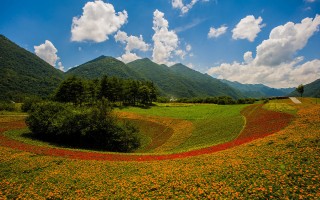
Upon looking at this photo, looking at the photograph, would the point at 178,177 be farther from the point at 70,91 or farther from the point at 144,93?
the point at 144,93

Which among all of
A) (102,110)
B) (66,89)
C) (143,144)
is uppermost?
(66,89)

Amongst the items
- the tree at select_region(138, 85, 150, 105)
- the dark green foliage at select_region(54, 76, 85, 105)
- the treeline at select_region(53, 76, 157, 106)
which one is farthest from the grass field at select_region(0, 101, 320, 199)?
the tree at select_region(138, 85, 150, 105)

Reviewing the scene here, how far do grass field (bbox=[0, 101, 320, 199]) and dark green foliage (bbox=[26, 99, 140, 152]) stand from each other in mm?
14770

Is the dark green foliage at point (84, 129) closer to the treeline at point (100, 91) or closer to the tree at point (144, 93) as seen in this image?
the treeline at point (100, 91)

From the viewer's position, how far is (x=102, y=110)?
37.5 meters

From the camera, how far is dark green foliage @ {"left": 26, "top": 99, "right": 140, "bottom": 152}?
35812 millimetres

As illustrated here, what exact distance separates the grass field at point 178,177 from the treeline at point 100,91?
201ft

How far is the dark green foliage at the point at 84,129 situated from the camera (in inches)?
1410

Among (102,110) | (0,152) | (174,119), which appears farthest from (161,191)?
(174,119)

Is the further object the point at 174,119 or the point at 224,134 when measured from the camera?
the point at 174,119

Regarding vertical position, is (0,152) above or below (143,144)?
above

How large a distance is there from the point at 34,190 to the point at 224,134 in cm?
3432

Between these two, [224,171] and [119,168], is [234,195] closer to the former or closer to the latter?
[224,171]

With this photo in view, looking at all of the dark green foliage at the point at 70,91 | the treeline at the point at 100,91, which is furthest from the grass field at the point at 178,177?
the dark green foliage at the point at 70,91
